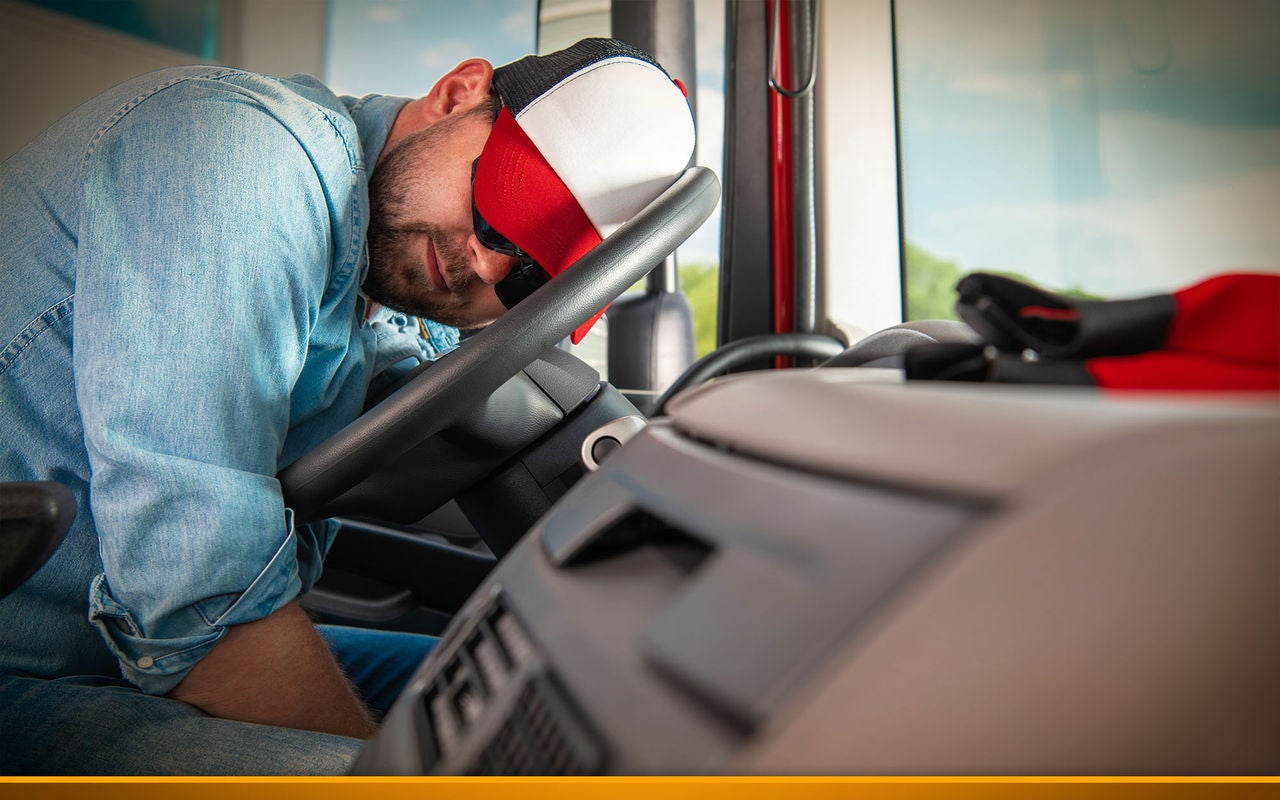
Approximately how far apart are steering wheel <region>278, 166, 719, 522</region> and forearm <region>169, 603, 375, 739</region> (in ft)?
0.32

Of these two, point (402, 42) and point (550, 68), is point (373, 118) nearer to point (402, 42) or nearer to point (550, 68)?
point (550, 68)

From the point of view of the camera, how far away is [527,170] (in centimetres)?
75

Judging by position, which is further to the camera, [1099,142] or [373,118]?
[373,118]

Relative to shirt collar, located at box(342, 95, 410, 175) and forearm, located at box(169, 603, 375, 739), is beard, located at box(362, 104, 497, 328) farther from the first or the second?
forearm, located at box(169, 603, 375, 739)

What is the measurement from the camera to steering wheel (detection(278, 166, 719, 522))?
569 millimetres

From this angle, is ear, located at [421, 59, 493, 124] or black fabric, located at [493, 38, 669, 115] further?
ear, located at [421, 59, 493, 124]

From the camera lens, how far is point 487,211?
76cm

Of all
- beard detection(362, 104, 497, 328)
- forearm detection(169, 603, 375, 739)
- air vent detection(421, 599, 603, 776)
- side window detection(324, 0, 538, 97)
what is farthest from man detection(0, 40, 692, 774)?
side window detection(324, 0, 538, 97)

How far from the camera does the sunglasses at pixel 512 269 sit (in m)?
0.82

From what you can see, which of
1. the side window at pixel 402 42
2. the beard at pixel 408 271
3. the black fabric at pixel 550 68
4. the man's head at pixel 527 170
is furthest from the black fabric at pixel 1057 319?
the side window at pixel 402 42

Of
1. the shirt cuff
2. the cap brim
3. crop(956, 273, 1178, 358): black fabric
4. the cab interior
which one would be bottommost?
the shirt cuff

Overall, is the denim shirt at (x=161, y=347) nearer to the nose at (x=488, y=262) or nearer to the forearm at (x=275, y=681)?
the forearm at (x=275, y=681)

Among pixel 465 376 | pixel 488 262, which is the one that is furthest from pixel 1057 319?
pixel 488 262

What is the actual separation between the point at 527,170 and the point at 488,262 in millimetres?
165
